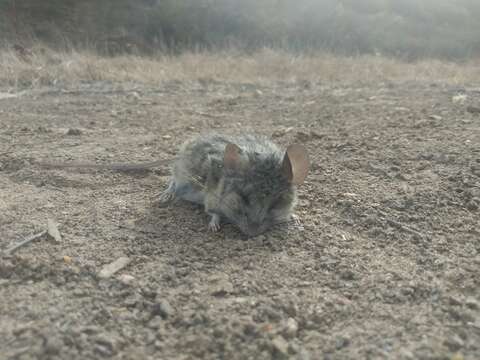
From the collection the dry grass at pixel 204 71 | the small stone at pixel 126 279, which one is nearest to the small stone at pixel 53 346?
the small stone at pixel 126 279

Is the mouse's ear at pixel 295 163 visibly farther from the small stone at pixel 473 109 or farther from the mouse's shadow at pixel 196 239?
the small stone at pixel 473 109

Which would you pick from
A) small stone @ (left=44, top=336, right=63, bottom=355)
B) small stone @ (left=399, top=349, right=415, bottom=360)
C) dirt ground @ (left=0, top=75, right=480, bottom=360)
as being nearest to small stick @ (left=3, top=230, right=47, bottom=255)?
dirt ground @ (left=0, top=75, right=480, bottom=360)

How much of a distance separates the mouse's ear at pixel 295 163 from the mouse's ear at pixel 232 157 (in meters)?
0.37

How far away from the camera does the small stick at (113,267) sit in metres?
3.23

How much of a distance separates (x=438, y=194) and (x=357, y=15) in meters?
25.8

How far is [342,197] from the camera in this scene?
4531mm

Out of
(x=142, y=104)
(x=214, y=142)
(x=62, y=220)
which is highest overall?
(x=214, y=142)

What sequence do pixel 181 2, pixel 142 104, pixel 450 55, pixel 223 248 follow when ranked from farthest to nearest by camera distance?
pixel 181 2
pixel 450 55
pixel 142 104
pixel 223 248

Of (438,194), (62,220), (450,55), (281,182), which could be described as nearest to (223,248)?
(281,182)

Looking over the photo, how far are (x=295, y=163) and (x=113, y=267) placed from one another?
4.97 feet

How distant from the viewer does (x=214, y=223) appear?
4.08 m

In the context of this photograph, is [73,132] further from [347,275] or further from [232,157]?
[347,275]

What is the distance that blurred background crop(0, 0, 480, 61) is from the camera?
25.8 m

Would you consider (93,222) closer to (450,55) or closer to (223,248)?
(223,248)
